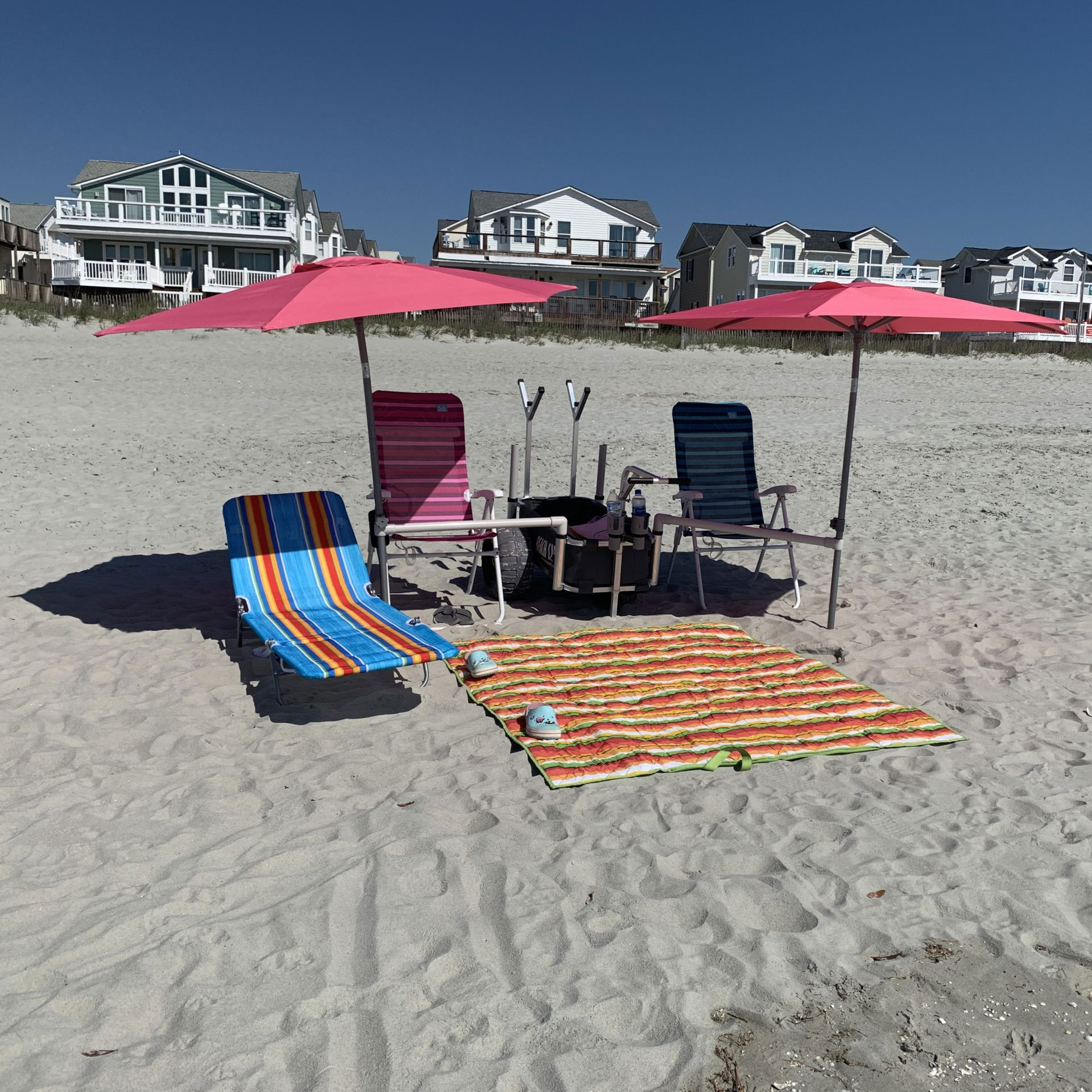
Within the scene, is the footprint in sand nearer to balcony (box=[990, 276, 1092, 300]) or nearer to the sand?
the sand

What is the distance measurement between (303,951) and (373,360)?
708 inches

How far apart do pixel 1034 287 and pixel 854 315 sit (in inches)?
2188

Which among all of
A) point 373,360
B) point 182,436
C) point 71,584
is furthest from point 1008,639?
point 373,360

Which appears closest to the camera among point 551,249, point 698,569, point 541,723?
point 541,723

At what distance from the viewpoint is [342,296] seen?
4484mm

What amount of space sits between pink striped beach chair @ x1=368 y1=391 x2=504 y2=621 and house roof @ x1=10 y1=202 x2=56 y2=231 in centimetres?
5682

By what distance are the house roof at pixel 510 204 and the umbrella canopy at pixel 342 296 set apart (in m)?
39.0

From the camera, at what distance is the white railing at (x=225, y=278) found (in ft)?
114

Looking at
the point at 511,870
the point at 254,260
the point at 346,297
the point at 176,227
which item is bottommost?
the point at 511,870

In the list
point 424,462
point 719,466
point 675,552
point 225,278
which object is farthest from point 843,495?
point 225,278

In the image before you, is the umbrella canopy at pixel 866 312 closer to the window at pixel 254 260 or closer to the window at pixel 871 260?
the window at pixel 254 260

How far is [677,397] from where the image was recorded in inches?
679

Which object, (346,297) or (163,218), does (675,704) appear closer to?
(346,297)

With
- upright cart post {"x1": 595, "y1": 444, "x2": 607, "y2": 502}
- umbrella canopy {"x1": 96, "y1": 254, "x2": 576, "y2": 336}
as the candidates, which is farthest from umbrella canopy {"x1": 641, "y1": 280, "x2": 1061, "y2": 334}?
umbrella canopy {"x1": 96, "y1": 254, "x2": 576, "y2": 336}
